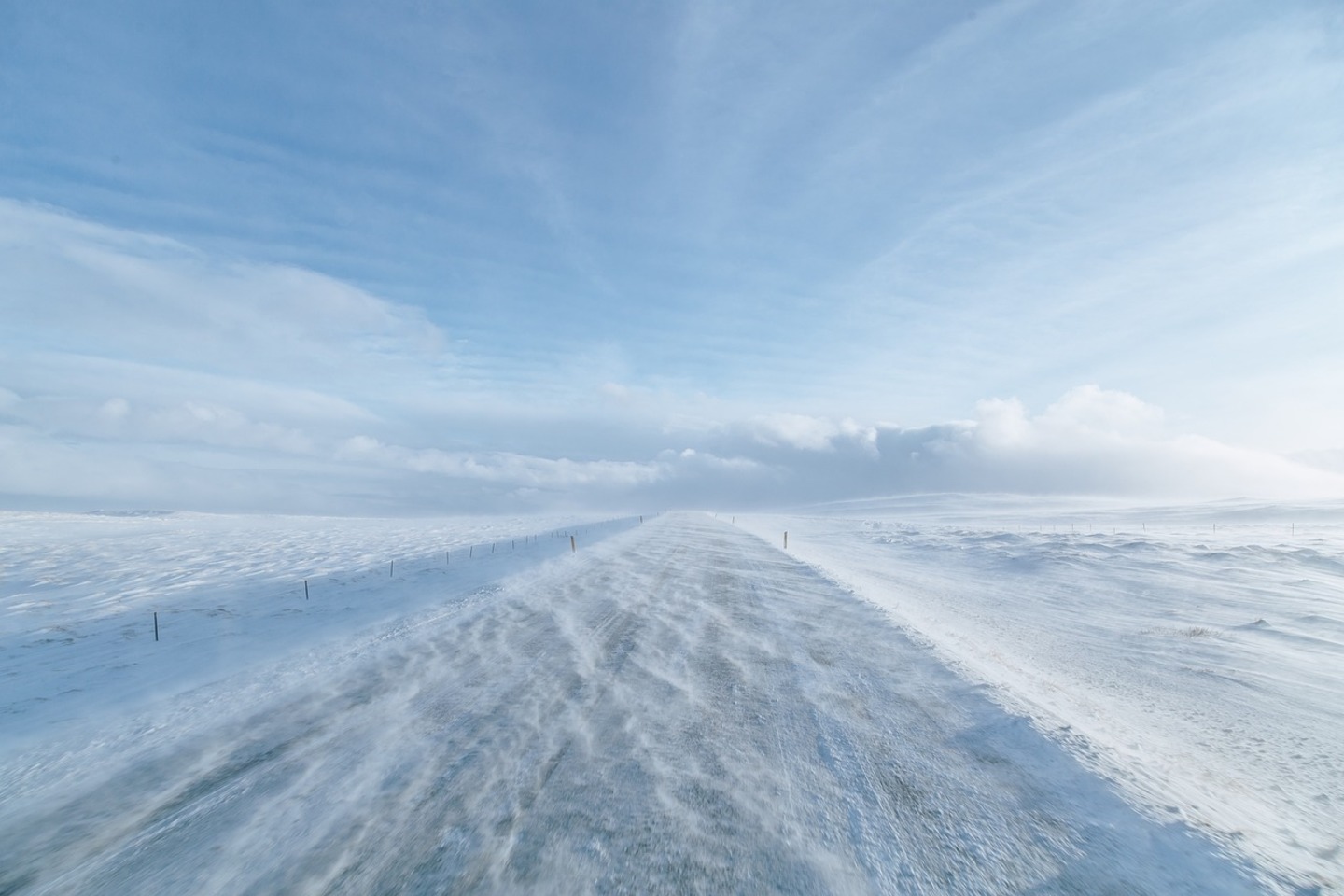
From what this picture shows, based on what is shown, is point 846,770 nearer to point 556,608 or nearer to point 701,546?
point 556,608

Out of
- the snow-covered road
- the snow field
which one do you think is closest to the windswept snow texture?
the snow-covered road

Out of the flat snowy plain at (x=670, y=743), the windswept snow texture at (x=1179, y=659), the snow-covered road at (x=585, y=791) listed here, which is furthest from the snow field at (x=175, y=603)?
the windswept snow texture at (x=1179, y=659)

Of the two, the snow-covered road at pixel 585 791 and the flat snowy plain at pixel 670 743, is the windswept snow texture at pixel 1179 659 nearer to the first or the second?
the flat snowy plain at pixel 670 743

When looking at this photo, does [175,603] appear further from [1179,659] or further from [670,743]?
[1179,659]

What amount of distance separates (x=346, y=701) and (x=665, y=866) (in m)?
5.98

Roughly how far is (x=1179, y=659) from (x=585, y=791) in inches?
474

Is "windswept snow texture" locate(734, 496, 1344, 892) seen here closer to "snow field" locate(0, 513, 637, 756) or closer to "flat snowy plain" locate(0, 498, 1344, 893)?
"flat snowy plain" locate(0, 498, 1344, 893)

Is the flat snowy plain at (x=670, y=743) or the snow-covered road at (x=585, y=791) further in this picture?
the flat snowy plain at (x=670, y=743)

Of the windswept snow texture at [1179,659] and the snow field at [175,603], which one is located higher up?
the snow field at [175,603]

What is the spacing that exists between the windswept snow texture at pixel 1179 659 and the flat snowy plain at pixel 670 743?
2.7 inches

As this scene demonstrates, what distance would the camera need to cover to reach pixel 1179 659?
37.2ft

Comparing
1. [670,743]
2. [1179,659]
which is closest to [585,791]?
[670,743]

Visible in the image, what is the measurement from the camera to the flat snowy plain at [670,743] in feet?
15.5

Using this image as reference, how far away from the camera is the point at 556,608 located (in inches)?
580
